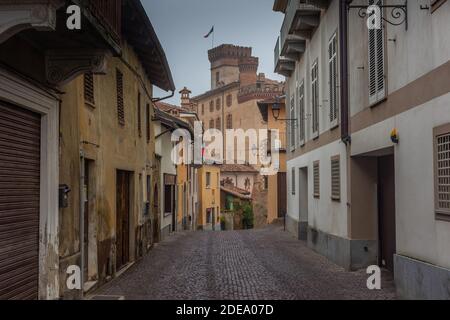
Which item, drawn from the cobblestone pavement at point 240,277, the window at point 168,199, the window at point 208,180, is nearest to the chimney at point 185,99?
the window at point 208,180

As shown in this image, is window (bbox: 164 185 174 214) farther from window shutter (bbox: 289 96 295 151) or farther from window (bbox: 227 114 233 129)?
window (bbox: 227 114 233 129)

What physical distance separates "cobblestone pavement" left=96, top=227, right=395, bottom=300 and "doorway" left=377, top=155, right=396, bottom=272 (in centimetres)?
49

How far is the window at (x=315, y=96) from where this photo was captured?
17.6 metres

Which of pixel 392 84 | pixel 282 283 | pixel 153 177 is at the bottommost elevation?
pixel 282 283

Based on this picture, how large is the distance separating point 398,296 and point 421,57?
4.00 m

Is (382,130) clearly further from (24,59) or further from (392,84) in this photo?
(24,59)

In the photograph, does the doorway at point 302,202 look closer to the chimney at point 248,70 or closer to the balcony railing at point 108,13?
the balcony railing at point 108,13

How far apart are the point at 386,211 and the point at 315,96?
6.47m

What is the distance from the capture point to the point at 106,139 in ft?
39.1

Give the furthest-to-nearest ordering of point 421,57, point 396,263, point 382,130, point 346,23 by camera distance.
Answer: point 346,23, point 382,130, point 396,263, point 421,57

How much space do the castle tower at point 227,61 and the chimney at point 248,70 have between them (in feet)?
A: 20.6

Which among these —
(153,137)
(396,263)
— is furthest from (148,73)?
(396,263)

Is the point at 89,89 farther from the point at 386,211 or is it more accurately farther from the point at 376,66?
the point at 386,211

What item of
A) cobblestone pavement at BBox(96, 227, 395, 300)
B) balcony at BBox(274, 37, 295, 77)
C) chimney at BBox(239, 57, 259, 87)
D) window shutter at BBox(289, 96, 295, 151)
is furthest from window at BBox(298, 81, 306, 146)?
chimney at BBox(239, 57, 259, 87)
